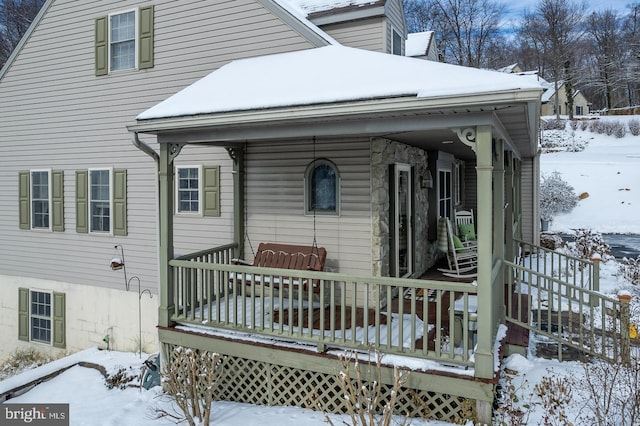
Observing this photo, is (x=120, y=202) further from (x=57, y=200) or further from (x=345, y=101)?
(x=345, y=101)

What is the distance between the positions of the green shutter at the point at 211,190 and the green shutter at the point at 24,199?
15.8 feet

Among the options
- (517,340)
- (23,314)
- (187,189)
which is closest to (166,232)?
(187,189)

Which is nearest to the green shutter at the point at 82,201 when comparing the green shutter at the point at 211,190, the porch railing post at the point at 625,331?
the green shutter at the point at 211,190

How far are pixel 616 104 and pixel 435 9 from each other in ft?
88.4

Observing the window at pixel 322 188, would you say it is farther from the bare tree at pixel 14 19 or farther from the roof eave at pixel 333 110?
the bare tree at pixel 14 19

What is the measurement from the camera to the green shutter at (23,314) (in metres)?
10.2

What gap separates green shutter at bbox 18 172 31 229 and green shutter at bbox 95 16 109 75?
3.05 metres

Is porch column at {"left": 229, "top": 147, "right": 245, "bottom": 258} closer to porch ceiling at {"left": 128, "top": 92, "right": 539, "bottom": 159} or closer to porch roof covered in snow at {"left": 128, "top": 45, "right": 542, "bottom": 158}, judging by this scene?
porch roof covered in snow at {"left": 128, "top": 45, "right": 542, "bottom": 158}

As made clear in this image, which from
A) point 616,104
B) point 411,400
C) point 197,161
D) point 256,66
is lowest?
point 411,400

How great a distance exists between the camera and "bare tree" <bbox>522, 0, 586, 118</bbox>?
32062 mm

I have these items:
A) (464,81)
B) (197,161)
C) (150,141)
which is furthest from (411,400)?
(150,141)

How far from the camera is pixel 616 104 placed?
4256 centimetres

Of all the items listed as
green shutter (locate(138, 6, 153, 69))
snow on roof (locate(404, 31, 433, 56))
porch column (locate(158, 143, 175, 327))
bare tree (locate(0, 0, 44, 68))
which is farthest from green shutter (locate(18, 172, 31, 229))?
bare tree (locate(0, 0, 44, 68))

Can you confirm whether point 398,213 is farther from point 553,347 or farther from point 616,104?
point 616,104
